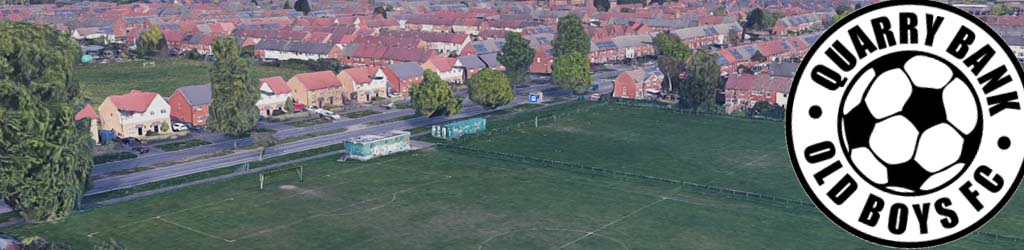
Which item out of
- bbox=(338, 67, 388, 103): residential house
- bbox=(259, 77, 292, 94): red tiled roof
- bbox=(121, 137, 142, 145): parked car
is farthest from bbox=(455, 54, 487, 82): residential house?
bbox=(121, 137, 142, 145): parked car

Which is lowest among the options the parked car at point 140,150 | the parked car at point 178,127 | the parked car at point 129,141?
the parked car at point 140,150

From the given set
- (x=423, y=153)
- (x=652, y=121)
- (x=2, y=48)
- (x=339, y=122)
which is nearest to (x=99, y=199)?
(x=2, y=48)

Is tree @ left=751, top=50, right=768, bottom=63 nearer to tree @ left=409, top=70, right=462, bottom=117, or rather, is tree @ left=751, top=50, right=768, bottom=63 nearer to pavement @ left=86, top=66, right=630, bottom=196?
pavement @ left=86, top=66, right=630, bottom=196

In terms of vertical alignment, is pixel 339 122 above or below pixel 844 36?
below

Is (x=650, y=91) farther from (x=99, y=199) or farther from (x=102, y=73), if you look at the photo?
(x=102, y=73)

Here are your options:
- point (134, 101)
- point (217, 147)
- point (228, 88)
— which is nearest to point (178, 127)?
point (134, 101)

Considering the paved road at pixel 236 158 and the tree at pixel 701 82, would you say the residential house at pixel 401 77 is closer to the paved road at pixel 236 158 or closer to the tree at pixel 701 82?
the paved road at pixel 236 158

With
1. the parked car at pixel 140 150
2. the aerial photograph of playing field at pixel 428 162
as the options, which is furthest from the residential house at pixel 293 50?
the parked car at pixel 140 150
